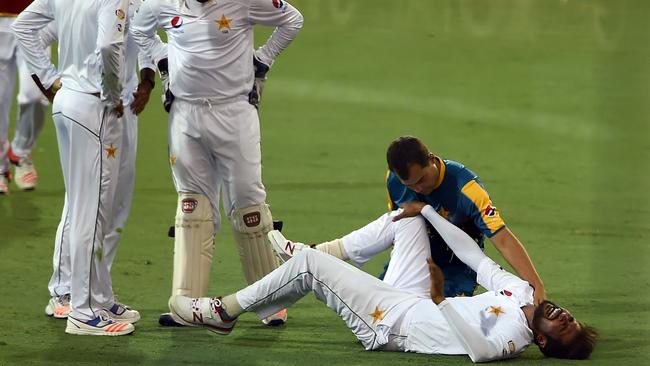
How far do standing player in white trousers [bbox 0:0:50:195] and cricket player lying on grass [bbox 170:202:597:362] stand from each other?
144 inches

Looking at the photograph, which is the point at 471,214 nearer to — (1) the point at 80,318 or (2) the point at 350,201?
(1) the point at 80,318

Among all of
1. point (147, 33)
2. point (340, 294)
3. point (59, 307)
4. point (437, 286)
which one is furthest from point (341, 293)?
point (147, 33)

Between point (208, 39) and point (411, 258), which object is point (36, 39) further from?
point (411, 258)

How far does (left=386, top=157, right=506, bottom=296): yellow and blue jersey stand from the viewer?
6340 mm

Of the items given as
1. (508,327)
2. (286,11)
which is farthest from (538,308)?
(286,11)

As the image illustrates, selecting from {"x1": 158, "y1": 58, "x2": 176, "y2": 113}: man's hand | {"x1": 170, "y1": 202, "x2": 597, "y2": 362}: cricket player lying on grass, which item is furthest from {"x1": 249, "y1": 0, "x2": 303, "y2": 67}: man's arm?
{"x1": 170, "y1": 202, "x2": 597, "y2": 362}: cricket player lying on grass

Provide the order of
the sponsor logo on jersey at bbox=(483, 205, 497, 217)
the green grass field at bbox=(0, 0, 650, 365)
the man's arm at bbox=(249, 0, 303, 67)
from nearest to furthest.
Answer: the sponsor logo on jersey at bbox=(483, 205, 497, 217) → the green grass field at bbox=(0, 0, 650, 365) → the man's arm at bbox=(249, 0, 303, 67)

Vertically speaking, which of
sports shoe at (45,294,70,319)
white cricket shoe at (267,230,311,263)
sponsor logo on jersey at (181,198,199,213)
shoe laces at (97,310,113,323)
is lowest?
sports shoe at (45,294,70,319)

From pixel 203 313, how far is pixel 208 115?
3.37 feet

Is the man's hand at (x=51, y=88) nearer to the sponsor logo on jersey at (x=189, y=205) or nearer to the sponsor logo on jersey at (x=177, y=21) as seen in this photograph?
the sponsor logo on jersey at (x=177, y=21)

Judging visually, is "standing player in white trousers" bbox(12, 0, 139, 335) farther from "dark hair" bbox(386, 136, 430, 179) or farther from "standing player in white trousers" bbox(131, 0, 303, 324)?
"dark hair" bbox(386, 136, 430, 179)

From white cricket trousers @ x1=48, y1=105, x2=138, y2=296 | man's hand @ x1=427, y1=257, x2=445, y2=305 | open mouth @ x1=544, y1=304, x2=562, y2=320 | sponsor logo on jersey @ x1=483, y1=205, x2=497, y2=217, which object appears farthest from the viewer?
white cricket trousers @ x1=48, y1=105, x2=138, y2=296

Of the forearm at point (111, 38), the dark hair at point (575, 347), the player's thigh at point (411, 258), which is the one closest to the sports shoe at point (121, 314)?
the forearm at point (111, 38)

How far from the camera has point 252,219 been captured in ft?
21.8
